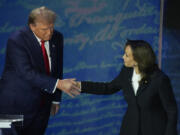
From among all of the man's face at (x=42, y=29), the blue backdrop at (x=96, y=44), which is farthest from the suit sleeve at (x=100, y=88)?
the man's face at (x=42, y=29)

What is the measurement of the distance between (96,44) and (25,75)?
1.10m

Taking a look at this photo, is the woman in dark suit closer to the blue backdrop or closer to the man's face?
the man's face

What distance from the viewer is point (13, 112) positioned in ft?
9.52

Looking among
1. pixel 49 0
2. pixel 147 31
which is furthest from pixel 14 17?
pixel 147 31

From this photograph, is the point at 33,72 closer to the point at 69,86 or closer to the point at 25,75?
the point at 25,75

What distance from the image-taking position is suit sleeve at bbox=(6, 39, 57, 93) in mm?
2730

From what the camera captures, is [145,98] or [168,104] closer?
[168,104]

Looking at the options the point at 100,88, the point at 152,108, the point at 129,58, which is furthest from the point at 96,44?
the point at 152,108

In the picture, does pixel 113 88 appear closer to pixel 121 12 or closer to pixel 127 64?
pixel 127 64

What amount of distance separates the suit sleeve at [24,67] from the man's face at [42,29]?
0.15 m

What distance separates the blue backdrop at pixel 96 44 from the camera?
3445 millimetres

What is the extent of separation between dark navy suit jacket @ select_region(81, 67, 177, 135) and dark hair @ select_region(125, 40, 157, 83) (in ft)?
Result: 0.16

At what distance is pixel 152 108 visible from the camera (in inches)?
106

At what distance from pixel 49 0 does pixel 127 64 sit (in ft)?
3.41
